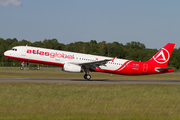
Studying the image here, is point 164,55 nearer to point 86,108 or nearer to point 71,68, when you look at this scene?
point 71,68

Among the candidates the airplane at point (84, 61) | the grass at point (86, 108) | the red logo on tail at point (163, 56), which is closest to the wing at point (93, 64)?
the airplane at point (84, 61)

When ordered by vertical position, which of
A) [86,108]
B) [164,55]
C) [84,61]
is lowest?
[86,108]

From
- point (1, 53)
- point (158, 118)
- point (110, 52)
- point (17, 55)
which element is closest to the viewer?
point (158, 118)

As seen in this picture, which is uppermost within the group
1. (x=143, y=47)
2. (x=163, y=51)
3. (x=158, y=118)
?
(x=143, y=47)

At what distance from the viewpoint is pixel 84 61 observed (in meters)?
36.6

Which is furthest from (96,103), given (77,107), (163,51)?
(163,51)

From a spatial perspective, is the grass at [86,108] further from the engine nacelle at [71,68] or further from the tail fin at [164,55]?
the tail fin at [164,55]

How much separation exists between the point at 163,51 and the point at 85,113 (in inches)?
1159

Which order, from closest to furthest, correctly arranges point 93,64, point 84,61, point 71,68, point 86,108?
point 86,108 < point 71,68 < point 93,64 < point 84,61

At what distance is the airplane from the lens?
34.7m

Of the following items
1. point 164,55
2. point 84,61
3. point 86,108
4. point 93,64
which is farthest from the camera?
point 164,55

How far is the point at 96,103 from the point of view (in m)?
15.9

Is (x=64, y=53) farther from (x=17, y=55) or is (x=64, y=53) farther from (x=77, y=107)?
(x=77, y=107)

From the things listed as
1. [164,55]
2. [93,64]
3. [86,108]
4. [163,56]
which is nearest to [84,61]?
[93,64]
